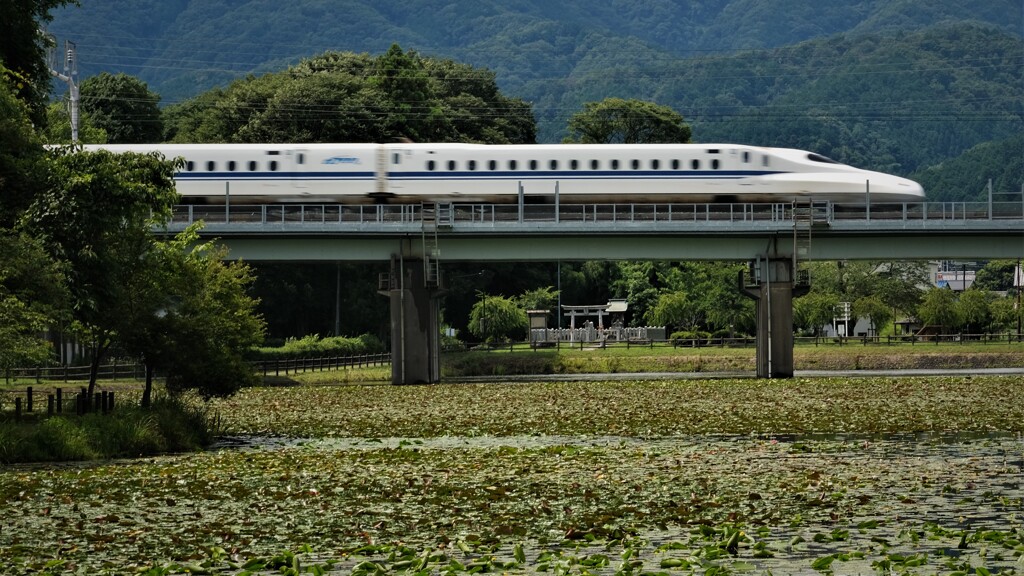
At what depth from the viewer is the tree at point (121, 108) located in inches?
4441

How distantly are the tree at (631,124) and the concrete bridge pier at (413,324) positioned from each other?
67678 mm

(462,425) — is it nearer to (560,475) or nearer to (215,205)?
(560,475)

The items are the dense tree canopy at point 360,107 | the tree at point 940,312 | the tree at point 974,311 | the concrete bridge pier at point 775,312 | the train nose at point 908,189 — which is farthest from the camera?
the dense tree canopy at point 360,107

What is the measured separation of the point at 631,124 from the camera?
5094 inches

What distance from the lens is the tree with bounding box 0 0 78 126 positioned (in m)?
41.4

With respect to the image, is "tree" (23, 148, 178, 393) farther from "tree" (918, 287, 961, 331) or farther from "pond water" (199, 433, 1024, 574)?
"tree" (918, 287, 961, 331)

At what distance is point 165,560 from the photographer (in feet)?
56.2

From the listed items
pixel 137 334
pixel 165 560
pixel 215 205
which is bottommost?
pixel 165 560

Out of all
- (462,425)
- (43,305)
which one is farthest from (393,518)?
(462,425)

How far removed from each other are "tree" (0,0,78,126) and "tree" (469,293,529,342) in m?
56.0

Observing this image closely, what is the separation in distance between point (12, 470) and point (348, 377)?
132 ft

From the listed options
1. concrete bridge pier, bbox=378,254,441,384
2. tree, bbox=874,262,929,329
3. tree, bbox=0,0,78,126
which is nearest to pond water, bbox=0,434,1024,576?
tree, bbox=0,0,78,126

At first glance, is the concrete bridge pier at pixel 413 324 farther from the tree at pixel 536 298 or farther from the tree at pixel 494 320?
the tree at pixel 536 298

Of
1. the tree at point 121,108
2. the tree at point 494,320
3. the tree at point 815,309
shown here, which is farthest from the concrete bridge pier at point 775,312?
the tree at point 121,108
